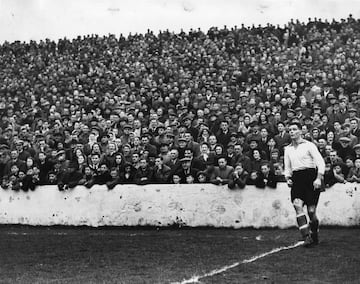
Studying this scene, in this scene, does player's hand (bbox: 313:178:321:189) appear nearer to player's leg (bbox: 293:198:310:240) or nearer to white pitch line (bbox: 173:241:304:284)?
player's leg (bbox: 293:198:310:240)

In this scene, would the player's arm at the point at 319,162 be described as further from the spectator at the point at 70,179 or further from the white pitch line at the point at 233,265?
the spectator at the point at 70,179

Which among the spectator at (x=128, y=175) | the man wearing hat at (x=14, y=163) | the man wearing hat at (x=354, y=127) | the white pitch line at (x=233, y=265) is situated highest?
the man wearing hat at (x=354, y=127)

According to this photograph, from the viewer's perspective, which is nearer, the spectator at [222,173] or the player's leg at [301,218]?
the player's leg at [301,218]

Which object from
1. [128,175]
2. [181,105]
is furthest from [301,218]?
[181,105]

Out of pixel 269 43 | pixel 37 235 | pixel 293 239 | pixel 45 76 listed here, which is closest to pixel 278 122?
pixel 293 239

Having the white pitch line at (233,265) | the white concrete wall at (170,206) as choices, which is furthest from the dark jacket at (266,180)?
the white pitch line at (233,265)

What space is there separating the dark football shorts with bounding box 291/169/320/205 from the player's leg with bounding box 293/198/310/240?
8 cm

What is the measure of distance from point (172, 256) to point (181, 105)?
10.8 metres

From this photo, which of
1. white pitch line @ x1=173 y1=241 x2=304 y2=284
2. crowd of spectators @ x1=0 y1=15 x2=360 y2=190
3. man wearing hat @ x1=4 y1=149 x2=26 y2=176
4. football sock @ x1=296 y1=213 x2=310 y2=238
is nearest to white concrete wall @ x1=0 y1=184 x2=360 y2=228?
Answer: crowd of spectators @ x1=0 y1=15 x2=360 y2=190

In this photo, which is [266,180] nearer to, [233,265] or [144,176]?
[144,176]

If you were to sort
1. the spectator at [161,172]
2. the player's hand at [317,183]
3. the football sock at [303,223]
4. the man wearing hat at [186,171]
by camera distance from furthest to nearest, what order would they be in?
the spectator at [161,172] → the man wearing hat at [186,171] → the football sock at [303,223] → the player's hand at [317,183]

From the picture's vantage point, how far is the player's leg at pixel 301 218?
10516 mm

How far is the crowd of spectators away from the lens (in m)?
15.0

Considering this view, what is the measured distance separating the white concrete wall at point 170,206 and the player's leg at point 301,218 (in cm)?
301
